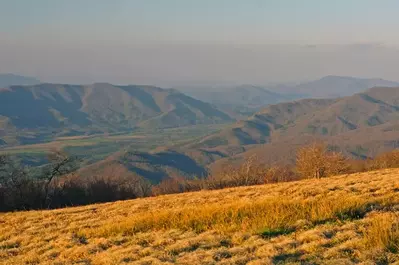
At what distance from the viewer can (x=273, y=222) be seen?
507 inches

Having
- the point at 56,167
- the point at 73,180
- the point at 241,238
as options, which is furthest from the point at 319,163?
the point at 241,238

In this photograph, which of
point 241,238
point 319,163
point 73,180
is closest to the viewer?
point 241,238

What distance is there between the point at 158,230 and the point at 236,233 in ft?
11.5

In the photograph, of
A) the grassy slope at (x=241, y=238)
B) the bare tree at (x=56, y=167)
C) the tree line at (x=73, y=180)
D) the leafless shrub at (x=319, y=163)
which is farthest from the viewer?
the leafless shrub at (x=319, y=163)

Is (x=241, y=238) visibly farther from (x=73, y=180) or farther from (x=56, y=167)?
(x=73, y=180)

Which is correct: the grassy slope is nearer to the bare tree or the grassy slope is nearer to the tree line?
the tree line

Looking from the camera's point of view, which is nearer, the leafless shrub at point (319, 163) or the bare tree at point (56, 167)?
the bare tree at point (56, 167)

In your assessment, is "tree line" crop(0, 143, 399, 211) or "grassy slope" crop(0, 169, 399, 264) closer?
"grassy slope" crop(0, 169, 399, 264)

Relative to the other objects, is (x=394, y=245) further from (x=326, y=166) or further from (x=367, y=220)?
(x=326, y=166)

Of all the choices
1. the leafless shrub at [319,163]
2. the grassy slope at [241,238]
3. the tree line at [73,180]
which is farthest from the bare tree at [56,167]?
the grassy slope at [241,238]

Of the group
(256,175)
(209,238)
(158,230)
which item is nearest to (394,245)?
(209,238)

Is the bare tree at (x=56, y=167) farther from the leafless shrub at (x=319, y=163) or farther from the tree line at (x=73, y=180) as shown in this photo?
the leafless shrub at (x=319, y=163)

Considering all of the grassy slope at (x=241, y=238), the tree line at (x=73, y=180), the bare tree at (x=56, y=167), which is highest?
the grassy slope at (x=241, y=238)

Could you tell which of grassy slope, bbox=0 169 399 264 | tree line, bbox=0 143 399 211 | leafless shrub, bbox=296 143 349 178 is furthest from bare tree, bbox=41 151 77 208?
grassy slope, bbox=0 169 399 264
